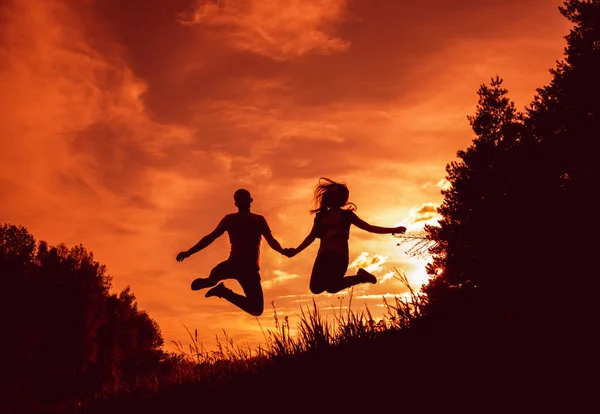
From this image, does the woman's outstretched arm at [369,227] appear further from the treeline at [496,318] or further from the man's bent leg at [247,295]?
the man's bent leg at [247,295]

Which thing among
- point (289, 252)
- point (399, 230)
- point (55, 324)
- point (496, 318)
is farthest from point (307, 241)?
point (55, 324)

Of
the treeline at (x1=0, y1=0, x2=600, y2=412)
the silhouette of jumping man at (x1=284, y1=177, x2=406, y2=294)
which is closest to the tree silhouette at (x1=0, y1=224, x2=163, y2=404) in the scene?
the treeline at (x1=0, y1=0, x2=600, y2=412)

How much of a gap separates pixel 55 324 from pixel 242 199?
33.3 meters

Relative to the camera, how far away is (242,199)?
9.77 metres

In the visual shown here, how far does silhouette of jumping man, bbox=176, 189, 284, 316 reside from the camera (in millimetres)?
9414

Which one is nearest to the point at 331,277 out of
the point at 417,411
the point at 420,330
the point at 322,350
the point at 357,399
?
the point at 322,350

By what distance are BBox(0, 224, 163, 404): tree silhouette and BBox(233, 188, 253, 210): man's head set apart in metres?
22.5

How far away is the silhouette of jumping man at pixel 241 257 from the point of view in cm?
941

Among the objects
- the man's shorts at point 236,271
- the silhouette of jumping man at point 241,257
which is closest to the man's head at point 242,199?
the silhouette of jumping man at point 241,257

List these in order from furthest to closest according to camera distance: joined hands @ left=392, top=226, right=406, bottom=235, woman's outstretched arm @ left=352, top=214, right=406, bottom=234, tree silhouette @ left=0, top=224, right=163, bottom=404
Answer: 1. tree silhouette @ left=0, top=224, right=163, bottom=404
2. woman's outstretched arm @ left=352, top=214, right=406, bottom=234
3. joined hands @ left=392, top=226, right=406, bottom=235

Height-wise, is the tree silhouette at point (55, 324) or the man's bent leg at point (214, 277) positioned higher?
the tree silhouette at point (55, 324)

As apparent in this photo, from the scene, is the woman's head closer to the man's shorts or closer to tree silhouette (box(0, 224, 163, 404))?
the man's shorts

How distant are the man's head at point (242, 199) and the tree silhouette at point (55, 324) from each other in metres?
22.5

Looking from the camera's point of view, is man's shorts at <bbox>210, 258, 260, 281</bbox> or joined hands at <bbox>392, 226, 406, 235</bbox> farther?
man's shorts at <bbox>210, 258, 260, 281</bbox>
